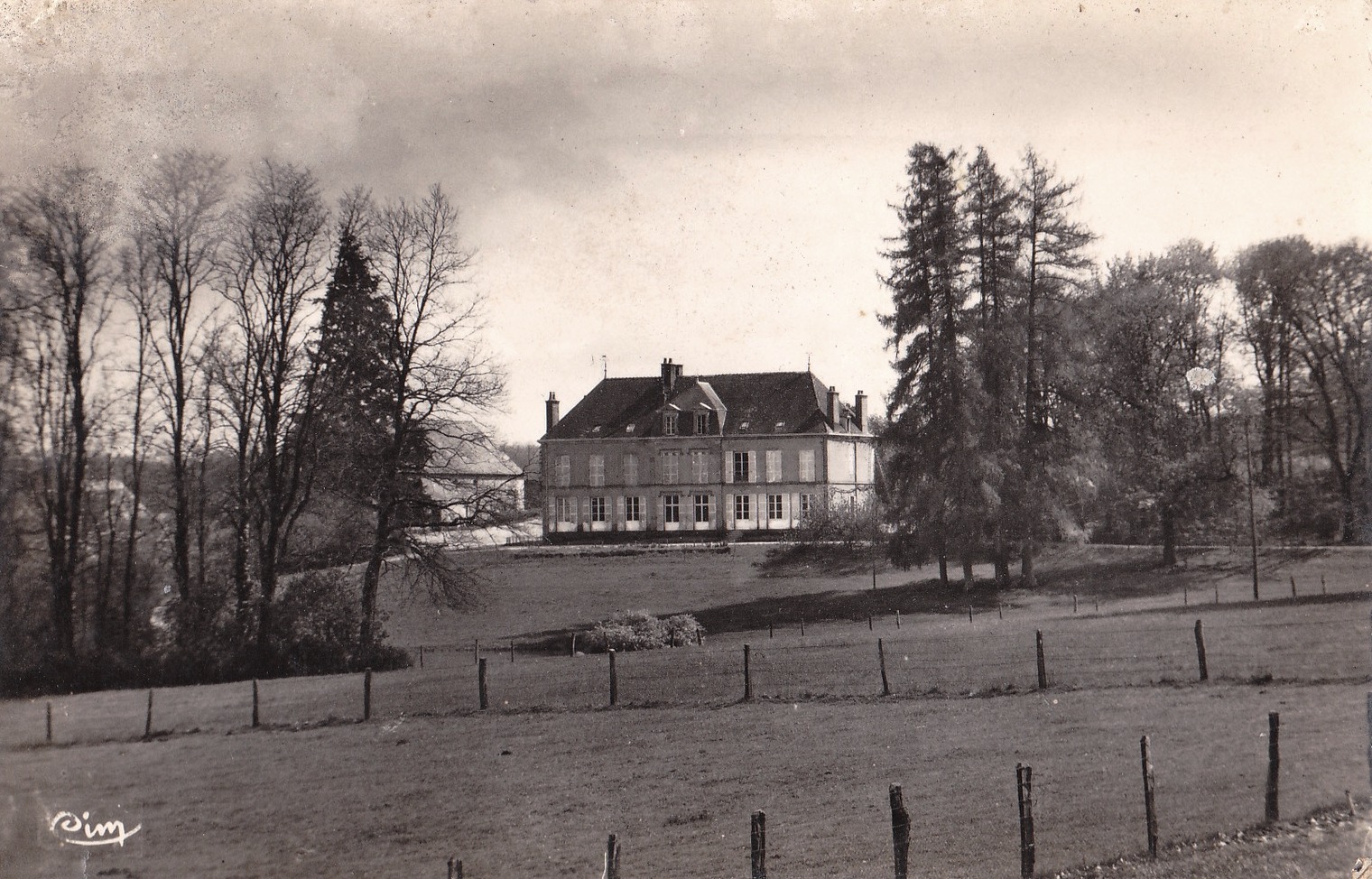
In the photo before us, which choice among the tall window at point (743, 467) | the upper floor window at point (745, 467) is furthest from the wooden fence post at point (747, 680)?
the tall window at point (743, 467)

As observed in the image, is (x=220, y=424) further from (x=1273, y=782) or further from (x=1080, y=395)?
(x=1080, y=395)

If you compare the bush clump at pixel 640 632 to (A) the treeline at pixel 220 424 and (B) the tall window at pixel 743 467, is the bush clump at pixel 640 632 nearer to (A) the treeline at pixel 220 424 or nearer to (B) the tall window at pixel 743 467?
(A) the treeline at pixel 220 424

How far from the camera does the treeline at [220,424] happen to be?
6.29m

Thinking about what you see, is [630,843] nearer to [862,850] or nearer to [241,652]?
[862,850]

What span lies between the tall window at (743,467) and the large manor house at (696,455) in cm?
2

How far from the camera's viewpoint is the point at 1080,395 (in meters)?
13.1

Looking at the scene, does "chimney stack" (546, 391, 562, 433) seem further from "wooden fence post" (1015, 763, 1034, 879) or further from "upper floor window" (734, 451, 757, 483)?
"upper floor window" (734, 451, 757, 483)

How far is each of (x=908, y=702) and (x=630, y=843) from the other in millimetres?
4265

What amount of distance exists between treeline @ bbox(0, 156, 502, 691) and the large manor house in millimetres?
1759

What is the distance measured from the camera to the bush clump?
9.60 metres

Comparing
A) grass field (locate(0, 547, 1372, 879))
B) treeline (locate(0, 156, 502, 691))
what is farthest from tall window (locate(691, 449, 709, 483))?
treeline (locate(0, 156, 502, 691))

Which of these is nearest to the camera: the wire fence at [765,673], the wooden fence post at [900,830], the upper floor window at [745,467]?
the wooden fence post at [900,830]

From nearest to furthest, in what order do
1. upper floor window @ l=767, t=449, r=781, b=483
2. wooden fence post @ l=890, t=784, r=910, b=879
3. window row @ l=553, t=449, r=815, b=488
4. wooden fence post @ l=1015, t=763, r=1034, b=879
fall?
wooden fence post @ l=890, t=784, r=910, b=879 → wooden fence post @ l=1015, t=763, r=1034, b=879 → window row @ l=553, t=449, r=815, b=488 → upper floor window @ l=767, t=449, r=781, b=483

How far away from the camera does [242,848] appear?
225 inches
